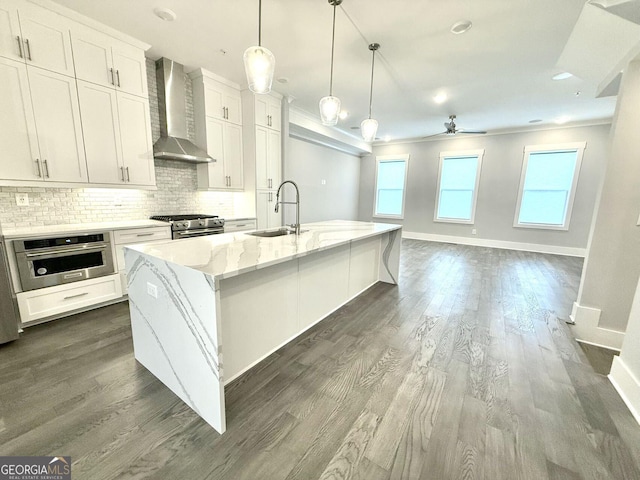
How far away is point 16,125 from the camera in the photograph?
2.27 meters

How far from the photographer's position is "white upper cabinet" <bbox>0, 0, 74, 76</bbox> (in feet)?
7.09

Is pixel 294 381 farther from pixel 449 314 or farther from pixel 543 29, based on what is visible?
pixel 543 29

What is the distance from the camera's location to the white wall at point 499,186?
5496 mm

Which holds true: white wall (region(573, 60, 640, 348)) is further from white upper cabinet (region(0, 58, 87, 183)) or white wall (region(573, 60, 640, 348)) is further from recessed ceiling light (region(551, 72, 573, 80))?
white upper cabinet (region(0, 58, 87, 183))

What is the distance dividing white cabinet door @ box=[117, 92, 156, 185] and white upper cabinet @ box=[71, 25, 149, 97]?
0.42 feet

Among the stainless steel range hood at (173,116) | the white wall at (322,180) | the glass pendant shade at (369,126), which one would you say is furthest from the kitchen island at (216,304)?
the white wall at (322,180)

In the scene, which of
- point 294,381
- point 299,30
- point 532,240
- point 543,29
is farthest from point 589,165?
point 294,381

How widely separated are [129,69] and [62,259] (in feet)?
7.23

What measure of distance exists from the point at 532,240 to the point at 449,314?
5119 millimetres

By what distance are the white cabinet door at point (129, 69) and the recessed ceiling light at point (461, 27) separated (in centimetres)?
344

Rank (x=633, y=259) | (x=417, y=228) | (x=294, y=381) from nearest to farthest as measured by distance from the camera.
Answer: (x=294, y=381)
(x=633, y=259)
(x=417, y=228)

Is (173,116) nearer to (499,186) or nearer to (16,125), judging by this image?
(16,125)

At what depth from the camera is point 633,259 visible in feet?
7.18

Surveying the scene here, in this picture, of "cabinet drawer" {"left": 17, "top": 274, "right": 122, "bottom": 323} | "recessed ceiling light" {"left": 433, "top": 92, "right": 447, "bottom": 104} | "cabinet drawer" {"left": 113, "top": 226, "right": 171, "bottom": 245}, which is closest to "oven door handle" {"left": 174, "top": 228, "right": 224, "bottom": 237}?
"cabinet drawer" {"left": 113, "top": 226, "right": 171, "bottom": 245}
